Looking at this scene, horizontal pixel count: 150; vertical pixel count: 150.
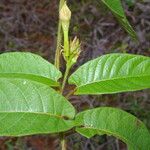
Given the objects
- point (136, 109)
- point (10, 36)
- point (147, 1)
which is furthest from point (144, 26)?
point (10, 36)

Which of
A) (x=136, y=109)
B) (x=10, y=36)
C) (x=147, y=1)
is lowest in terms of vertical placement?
(x=136, y=109)

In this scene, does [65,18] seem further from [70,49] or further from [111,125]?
[111,125]

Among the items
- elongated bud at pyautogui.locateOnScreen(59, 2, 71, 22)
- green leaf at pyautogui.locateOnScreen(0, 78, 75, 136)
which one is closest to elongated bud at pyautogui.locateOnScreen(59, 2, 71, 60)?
elongated bud at pyautogui.locateOnScreen(59, 2, 71, 22)

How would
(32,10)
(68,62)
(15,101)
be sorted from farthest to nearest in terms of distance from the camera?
(32,10) → (68,62) → (15,101)

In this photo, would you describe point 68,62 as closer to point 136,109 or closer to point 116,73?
point 116,73

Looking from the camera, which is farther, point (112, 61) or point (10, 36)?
point (10, 36)

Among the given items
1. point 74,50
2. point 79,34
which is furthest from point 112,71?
point 79,34

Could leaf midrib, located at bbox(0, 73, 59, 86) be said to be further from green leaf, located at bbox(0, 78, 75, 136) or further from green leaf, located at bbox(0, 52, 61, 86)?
green leaf, located at bbox(0, 78, 75, 136)
